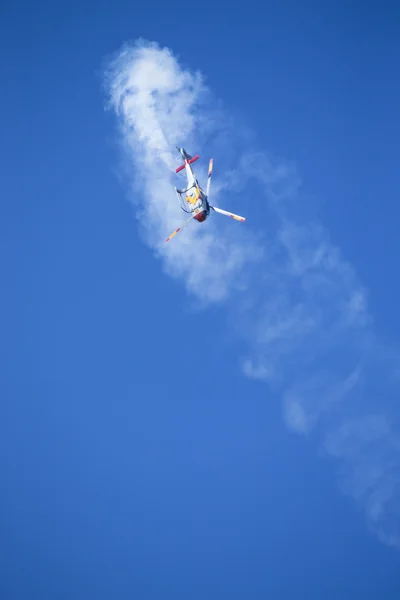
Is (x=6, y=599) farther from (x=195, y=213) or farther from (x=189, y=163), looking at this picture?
(x=189, y=163)

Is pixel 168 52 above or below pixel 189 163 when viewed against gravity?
above

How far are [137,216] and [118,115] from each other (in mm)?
8401

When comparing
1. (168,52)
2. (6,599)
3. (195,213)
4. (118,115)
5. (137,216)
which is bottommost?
(6,599)

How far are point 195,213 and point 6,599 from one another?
112 ft

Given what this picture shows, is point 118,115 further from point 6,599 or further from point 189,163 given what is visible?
point 6,599

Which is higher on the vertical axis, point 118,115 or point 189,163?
point 118,115

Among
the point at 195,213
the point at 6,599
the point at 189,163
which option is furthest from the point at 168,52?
the point at 6,599

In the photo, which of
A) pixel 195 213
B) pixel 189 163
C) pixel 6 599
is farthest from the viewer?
pixel 6 599

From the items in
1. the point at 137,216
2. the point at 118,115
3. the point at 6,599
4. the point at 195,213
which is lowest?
the point at 6,599

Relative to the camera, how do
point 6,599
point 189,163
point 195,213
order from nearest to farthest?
point 195,213
point 189,163
point 6,599

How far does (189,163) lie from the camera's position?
41094 millimetres

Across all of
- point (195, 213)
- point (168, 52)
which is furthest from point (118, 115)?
point (195, 213)

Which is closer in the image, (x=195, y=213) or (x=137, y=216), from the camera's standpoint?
(x=195, y=213)

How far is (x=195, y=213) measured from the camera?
127ft
